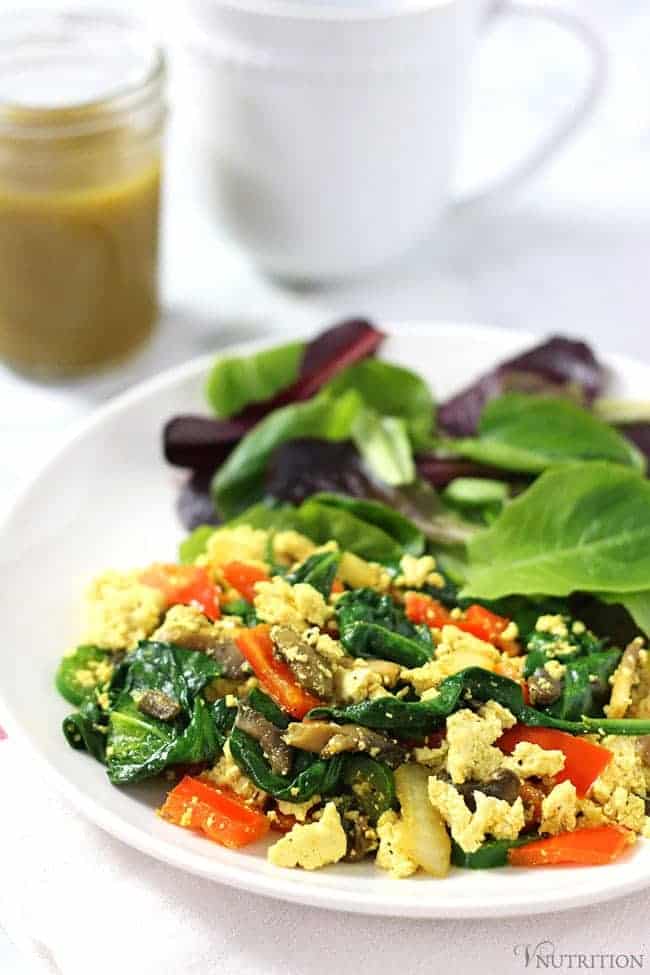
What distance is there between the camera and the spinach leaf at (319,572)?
266 cm

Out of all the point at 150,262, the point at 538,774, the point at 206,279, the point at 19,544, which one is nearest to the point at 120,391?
the point at 150,262

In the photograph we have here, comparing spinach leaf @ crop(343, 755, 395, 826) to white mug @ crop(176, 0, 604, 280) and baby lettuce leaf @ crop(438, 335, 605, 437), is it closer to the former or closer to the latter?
baby lettuce leaf @ crop(438, 335, 605, 437)

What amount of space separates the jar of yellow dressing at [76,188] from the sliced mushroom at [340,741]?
1.75 meters

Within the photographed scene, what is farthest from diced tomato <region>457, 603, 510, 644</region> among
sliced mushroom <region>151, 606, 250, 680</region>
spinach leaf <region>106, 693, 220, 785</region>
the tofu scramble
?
spinach leaf <region>106, 693, 220, 785</region>

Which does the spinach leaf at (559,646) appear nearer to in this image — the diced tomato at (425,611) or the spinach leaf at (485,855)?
the diced tomato at (425,611)

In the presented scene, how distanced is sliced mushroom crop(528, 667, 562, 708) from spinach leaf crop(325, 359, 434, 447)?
1061mm

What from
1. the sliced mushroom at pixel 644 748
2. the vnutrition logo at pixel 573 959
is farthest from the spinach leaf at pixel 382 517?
the vnutrition logo at pixel 573 959

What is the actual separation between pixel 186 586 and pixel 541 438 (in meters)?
0.98

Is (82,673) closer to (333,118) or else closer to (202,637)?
(202,637)

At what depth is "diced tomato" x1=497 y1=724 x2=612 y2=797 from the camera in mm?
2303

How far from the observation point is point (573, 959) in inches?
85.6

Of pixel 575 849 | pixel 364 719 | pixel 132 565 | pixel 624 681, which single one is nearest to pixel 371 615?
pixel 364 719

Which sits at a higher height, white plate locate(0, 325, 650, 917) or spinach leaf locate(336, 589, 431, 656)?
spinach leaf locate(336, 589, 431, 656)

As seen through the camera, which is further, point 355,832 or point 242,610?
point 242,610
